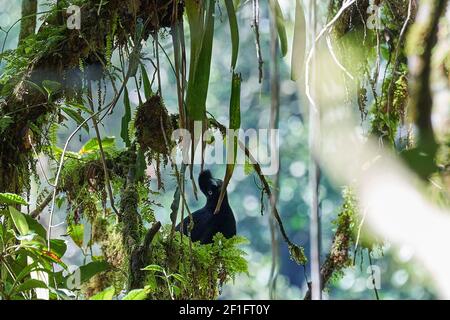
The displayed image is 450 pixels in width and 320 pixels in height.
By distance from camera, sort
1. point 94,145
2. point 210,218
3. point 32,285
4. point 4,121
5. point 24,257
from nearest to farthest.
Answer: point 32,285 < point 24,257 < point 4,121 < point 94,145 < point 210,218

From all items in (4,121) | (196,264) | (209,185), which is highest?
(4,121)

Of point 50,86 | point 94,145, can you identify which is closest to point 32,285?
point 50,86

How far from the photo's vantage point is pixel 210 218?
1.69 meters

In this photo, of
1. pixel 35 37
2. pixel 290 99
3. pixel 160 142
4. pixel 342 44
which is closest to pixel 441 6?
pixel 160 142

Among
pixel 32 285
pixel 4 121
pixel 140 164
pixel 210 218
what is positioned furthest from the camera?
pixel 210 218

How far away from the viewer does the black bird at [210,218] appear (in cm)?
168

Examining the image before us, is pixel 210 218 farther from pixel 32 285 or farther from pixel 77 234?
pixel 32 285

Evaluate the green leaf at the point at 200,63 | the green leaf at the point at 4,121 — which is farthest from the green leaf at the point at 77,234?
the green leaf at the point at 200,63

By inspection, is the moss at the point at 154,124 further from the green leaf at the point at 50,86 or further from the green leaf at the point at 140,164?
the green leaf at the point at 50,86

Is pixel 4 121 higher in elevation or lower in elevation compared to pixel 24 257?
higher

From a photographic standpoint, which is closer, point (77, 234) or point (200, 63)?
point (200, 63)

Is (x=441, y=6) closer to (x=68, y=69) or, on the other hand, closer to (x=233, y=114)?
(x=233, y=114)

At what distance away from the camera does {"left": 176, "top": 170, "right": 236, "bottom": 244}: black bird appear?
5.51 feet
